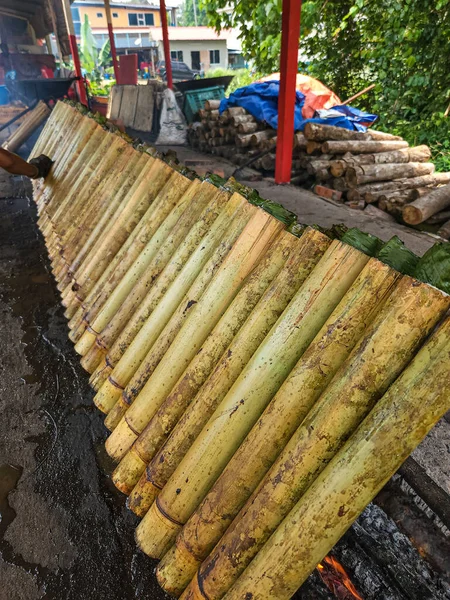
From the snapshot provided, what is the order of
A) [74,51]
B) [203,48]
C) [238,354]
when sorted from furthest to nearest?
[203,48] → [74,51] → [238,354]

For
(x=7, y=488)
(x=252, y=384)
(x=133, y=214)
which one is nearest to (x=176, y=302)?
(x=252, y=384)

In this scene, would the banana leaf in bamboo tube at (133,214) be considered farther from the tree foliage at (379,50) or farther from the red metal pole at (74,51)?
the red metal pole at (74,51)

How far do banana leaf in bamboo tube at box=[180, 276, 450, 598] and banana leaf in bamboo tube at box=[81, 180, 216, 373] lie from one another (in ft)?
4.02

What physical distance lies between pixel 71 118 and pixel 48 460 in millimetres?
4844

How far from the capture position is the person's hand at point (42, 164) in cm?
484

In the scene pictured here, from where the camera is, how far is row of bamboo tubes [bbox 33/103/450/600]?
1105 mm

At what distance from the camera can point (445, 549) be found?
1743mm

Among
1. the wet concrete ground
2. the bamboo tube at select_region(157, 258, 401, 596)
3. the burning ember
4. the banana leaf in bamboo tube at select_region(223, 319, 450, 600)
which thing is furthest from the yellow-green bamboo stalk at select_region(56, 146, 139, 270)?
the burning ember

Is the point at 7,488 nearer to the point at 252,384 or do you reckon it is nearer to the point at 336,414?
the point at 252,384

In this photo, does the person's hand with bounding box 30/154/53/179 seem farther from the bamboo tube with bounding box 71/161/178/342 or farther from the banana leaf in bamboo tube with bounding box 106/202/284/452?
the banana leaf in bamboo tube with bounding box 106/202/284/452

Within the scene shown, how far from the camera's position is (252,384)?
1.41 meters

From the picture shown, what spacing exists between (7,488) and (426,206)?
535cm

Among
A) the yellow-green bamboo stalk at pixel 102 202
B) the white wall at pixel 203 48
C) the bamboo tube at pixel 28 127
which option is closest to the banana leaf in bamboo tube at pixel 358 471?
the yellow-green bamboo stalk at pixel 102 202

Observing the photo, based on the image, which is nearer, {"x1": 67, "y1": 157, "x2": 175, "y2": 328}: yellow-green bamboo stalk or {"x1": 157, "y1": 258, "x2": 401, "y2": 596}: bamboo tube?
{"x1": 157, "y1": 258, "x2": 401, "y2": 596}: bamboo tube
